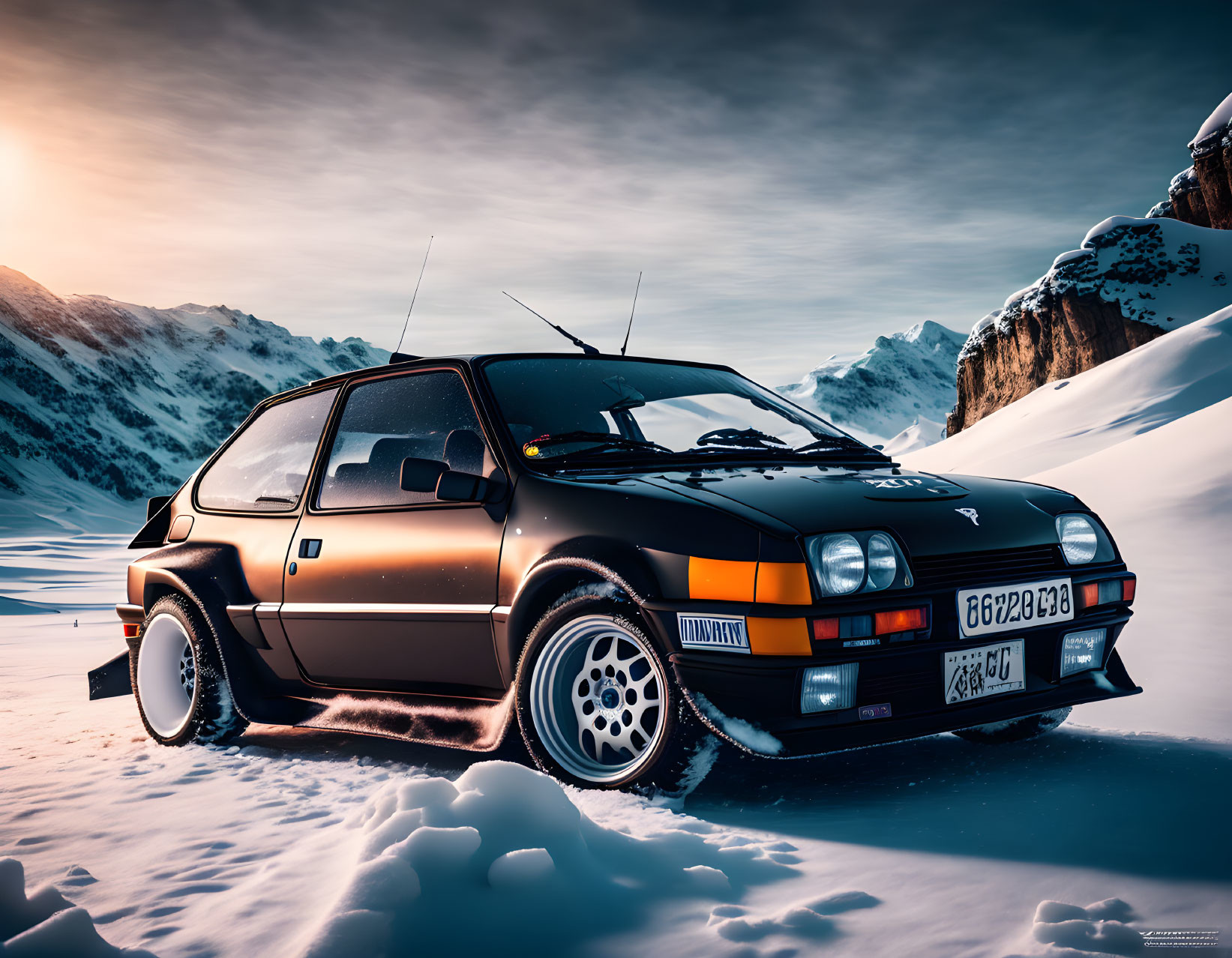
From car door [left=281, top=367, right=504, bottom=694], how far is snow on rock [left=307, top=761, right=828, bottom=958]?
2.92ft

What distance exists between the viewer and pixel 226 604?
4.45 meters

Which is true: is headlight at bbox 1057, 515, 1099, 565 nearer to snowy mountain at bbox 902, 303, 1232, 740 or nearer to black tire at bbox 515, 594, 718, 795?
snowy mountain at bbox 902, 303, 1232, 740

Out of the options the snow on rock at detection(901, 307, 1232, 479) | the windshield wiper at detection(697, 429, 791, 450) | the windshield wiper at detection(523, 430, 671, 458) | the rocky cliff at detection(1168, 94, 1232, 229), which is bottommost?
the windshield wiper at detection(523, 430, 671, 458)

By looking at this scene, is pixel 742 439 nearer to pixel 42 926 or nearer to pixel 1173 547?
pixel 42 926

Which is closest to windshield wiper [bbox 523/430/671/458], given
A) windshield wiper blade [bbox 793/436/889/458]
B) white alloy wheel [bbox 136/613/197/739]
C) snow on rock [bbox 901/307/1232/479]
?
windshield wiper blade [bbox 793/436/889/458]

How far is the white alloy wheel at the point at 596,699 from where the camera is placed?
10.1 feet

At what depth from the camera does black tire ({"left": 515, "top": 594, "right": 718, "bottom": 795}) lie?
2910mm

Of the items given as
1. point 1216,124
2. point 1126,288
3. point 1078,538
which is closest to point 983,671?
point 1078,538

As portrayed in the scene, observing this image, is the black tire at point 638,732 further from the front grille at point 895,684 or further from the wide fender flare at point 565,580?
the front grille at point 895,684

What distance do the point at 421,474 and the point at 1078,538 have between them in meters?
2.19

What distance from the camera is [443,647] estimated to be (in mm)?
3596

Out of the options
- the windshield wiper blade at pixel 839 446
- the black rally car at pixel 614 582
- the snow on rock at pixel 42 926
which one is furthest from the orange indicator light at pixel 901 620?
the snow on rock at pixel 42 926

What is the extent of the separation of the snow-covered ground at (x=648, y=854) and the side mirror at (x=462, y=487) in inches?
34.1

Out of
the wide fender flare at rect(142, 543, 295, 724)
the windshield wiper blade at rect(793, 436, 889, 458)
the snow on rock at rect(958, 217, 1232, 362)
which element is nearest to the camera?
the windshield wiper blade at rect(793, 436, 889, 458)
